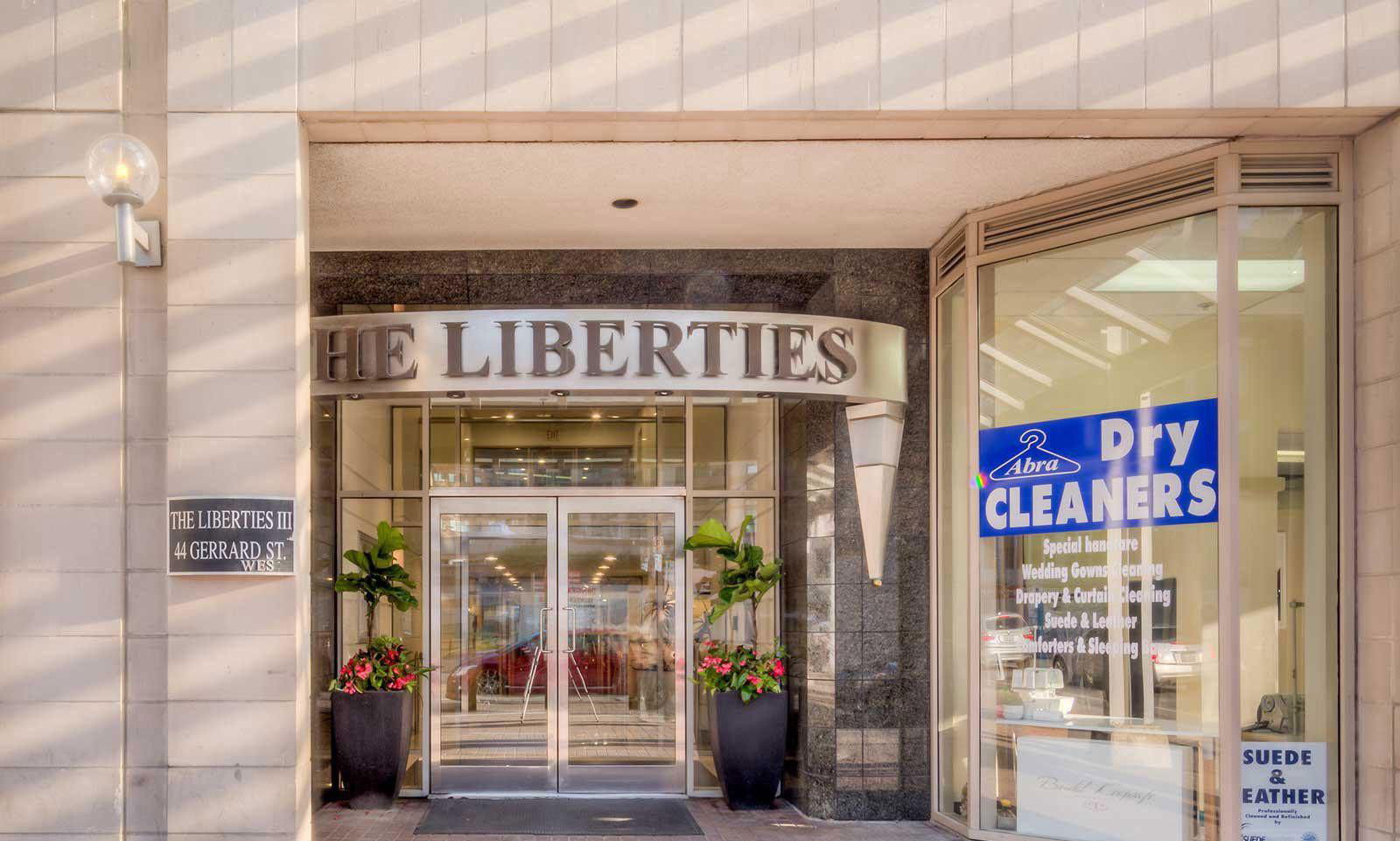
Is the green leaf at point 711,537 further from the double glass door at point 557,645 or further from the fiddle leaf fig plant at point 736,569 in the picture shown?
the double glass door at point 557,645

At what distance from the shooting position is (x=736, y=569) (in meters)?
7.84

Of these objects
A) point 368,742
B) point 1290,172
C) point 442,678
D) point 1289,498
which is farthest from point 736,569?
point 1290,172

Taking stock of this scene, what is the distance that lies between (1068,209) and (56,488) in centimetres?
520

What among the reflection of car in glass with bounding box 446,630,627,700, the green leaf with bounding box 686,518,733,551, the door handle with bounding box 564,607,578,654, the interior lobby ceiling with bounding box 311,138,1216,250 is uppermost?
the interior lobby ceiling with bounding box 311,138,1216,250

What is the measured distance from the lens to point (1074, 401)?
248 inches

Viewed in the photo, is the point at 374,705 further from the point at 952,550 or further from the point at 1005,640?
the point at 1005,640

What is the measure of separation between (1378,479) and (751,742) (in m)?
3.89

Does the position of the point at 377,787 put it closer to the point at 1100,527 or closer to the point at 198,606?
the point at 198,606

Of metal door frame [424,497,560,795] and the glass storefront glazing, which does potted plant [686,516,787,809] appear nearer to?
the glass storefront glazing

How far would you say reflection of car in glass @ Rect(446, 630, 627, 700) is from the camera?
811cm

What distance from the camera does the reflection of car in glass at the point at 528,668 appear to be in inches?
319

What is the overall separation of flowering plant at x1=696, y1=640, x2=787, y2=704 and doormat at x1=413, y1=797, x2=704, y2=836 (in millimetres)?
829

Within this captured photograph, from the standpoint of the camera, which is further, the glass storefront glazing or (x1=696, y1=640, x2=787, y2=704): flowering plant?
the glass storefront glazing

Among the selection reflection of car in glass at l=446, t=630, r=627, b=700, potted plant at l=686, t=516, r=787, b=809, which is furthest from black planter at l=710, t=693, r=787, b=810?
reflection of car in glass at l=446, t=630, r=627, b=700
